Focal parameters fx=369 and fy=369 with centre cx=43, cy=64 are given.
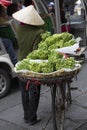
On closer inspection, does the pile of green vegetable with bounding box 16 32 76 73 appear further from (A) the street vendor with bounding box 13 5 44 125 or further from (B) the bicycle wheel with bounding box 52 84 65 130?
(B) the bicycle wheel with bounding box 52 84 65 130

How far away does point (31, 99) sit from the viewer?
530 cm

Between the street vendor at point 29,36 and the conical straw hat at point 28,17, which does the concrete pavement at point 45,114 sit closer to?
the street vendor at point 29,36

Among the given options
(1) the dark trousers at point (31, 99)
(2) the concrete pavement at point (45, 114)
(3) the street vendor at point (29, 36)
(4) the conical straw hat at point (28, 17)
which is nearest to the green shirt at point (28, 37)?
(3) the street vendor at point (29, 36)

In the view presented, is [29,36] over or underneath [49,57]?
underneath

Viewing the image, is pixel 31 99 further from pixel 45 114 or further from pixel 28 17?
pixel 28 17

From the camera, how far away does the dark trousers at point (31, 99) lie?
17.3ft

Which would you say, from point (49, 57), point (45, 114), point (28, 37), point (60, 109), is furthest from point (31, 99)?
point (49, 57)

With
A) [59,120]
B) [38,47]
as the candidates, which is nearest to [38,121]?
[59,120]

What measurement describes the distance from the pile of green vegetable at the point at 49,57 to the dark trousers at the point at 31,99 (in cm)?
73

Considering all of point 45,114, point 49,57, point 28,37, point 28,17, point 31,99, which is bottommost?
point 45,114

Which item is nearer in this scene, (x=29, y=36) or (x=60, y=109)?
(x=60, y=109)

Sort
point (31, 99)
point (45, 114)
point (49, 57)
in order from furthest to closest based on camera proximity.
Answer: point (45, 114) → point (31, 99) → point (49, 57)

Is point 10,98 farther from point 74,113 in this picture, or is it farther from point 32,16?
point 32,16

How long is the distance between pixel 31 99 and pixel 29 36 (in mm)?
906
